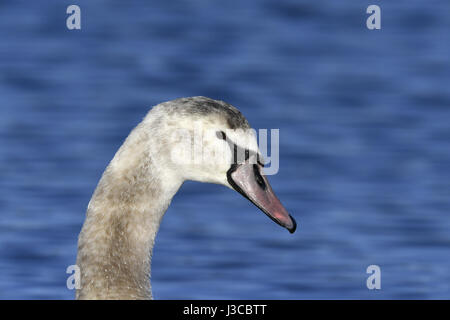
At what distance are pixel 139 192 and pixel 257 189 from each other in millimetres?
702

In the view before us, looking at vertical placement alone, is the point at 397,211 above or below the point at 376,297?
above

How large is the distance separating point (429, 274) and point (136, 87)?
5.62m

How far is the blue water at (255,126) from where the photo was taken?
10883 mm

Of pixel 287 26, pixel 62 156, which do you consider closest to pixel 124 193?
pixel 62 156

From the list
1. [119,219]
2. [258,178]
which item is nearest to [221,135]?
[258,178]

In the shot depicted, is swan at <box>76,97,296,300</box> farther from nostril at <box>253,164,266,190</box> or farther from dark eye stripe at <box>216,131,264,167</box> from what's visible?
nostril at <box>253,164,266,190</box>

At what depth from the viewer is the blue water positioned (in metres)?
10.9

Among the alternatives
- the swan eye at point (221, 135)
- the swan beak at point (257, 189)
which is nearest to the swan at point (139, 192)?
the swan eye at point (221, 135)

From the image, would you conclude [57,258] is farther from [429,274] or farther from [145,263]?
[145,263]

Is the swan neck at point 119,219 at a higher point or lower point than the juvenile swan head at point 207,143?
lower

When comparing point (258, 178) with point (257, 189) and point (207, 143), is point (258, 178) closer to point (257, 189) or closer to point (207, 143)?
point (257, 189)

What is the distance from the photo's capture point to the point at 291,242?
37.7 ft

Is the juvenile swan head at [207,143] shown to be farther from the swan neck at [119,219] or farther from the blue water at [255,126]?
the blue water at [255,126]

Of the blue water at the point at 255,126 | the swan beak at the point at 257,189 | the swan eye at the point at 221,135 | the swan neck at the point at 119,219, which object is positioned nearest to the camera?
the swan neck at the point at 119,219
